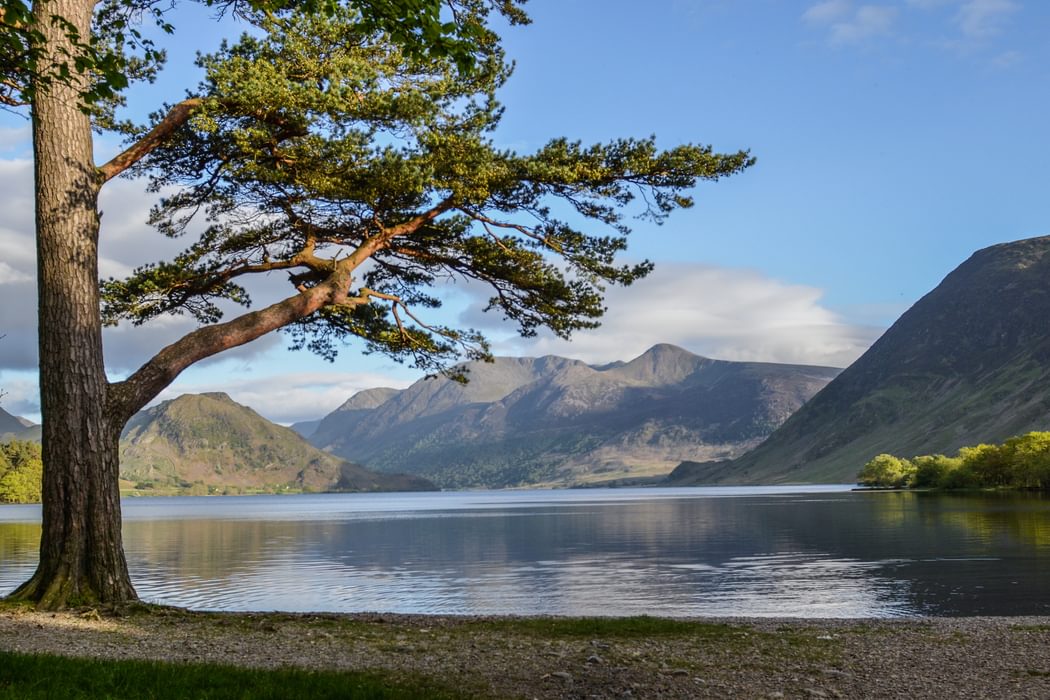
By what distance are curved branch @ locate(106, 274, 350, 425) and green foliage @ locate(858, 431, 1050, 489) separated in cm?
15670

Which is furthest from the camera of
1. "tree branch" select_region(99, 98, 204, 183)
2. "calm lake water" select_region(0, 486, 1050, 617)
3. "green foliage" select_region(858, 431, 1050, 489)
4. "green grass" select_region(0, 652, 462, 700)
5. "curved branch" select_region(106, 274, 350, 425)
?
"green foliage" select_region(858, 431, 1050, 489)

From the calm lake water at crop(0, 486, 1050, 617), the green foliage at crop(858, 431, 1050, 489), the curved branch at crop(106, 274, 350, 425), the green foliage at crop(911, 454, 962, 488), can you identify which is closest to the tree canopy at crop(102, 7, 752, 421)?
the curved branch at crop(106, 274, 350, 425)

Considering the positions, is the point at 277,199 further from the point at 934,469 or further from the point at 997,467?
the point at 934,469

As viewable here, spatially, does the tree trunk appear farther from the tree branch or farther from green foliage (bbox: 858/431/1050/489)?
green foliage (bbox: 858/431/1050/489)

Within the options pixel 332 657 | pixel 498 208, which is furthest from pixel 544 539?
pixel 332 657

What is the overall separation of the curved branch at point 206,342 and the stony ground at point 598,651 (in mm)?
4639

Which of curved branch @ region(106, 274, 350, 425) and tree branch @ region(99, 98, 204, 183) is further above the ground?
tree branch @ region(99, 98, 204, 183)

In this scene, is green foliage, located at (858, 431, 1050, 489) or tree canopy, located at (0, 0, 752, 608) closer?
tree canopy, located at (0, 0, 752, 608)

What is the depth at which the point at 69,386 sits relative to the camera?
1928 cm

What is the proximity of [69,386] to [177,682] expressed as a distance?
10001 mm

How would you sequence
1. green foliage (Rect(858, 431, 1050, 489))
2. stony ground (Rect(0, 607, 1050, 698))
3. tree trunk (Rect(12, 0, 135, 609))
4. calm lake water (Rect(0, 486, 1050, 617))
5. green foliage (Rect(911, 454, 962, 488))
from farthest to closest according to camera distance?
green foliage (Rect(911, 454, 962, 488)) → green foliage (Rect(858, 431, 1050, 489)) → calm lake water (Rect(0, 486, 1050, 617)) → tree trunk (Rect(12, 0, 135, 609)) → stony ground (Rect(0, 607, 1050, 698))

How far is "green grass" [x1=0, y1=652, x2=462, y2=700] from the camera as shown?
11.0 meters

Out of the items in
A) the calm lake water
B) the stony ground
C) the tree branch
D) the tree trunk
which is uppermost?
the tree branch

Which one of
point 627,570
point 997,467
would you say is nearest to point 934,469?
point 997,467
